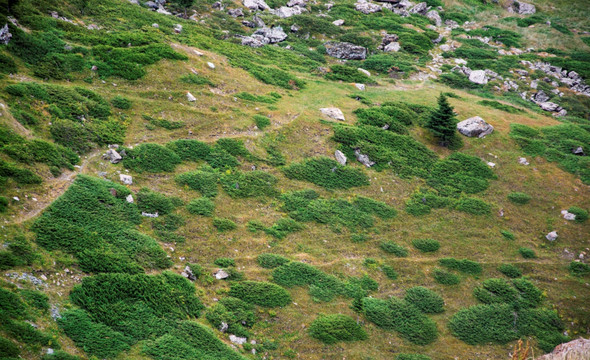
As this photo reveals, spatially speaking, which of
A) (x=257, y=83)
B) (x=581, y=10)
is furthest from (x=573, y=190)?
(x=581, y=10)

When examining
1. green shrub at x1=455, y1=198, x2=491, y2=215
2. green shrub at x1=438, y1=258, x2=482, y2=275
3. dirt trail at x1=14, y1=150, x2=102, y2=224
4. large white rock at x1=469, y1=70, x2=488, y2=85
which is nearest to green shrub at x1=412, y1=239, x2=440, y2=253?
green shrub at x1=438, y1=258, x2=482, y2=275

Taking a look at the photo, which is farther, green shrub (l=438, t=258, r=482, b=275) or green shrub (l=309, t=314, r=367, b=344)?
green shrub (l=438, t=258, r=482, b=275)

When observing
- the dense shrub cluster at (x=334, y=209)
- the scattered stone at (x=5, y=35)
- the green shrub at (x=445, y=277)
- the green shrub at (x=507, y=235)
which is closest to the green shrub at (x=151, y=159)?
the dense shrub cluster at (x=334, y=209)

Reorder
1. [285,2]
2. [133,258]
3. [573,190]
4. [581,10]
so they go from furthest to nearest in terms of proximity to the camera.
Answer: [581,10], [285,2], [573,190], [133,258]

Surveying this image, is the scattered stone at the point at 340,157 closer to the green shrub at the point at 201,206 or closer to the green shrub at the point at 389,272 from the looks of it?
the green shrub at the point at 389,272

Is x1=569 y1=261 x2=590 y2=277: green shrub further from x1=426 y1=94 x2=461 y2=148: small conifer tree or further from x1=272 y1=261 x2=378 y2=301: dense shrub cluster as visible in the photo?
x1=272 y1=261 x2=378 y2=301: dense shrub cluster

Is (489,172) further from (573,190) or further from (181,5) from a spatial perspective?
(181,5)

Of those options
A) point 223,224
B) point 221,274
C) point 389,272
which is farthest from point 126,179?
point 389,272
